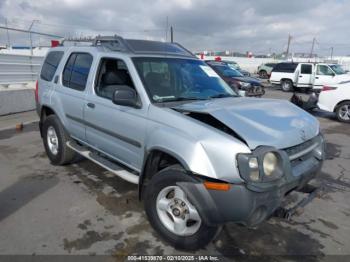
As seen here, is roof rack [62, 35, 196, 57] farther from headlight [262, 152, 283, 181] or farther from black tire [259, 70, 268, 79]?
black tire [259, 70, 268, 79]

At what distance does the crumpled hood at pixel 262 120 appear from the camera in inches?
105

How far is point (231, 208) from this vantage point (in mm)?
Answer: 2480

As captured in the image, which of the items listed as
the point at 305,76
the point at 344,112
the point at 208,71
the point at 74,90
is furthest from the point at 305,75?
the point at 74,90

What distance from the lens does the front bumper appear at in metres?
2.44

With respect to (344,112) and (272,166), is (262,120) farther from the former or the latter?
(344,112)

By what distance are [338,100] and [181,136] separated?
902 cm

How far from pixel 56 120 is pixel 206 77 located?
2.55 meters

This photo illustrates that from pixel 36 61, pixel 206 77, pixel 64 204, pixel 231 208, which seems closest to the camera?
pixel 231 208

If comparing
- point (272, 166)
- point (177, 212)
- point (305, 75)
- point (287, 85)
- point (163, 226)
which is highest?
point (305, 75)

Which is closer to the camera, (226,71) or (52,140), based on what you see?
(52,140)

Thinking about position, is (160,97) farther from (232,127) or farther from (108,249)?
(108,249)

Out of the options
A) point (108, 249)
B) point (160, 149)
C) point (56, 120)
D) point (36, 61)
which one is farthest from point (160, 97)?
point (36, 61)

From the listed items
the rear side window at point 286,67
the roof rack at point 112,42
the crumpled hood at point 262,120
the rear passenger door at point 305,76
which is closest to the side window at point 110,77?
the roof rack at point 112,42

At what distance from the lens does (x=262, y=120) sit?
9.52ft
